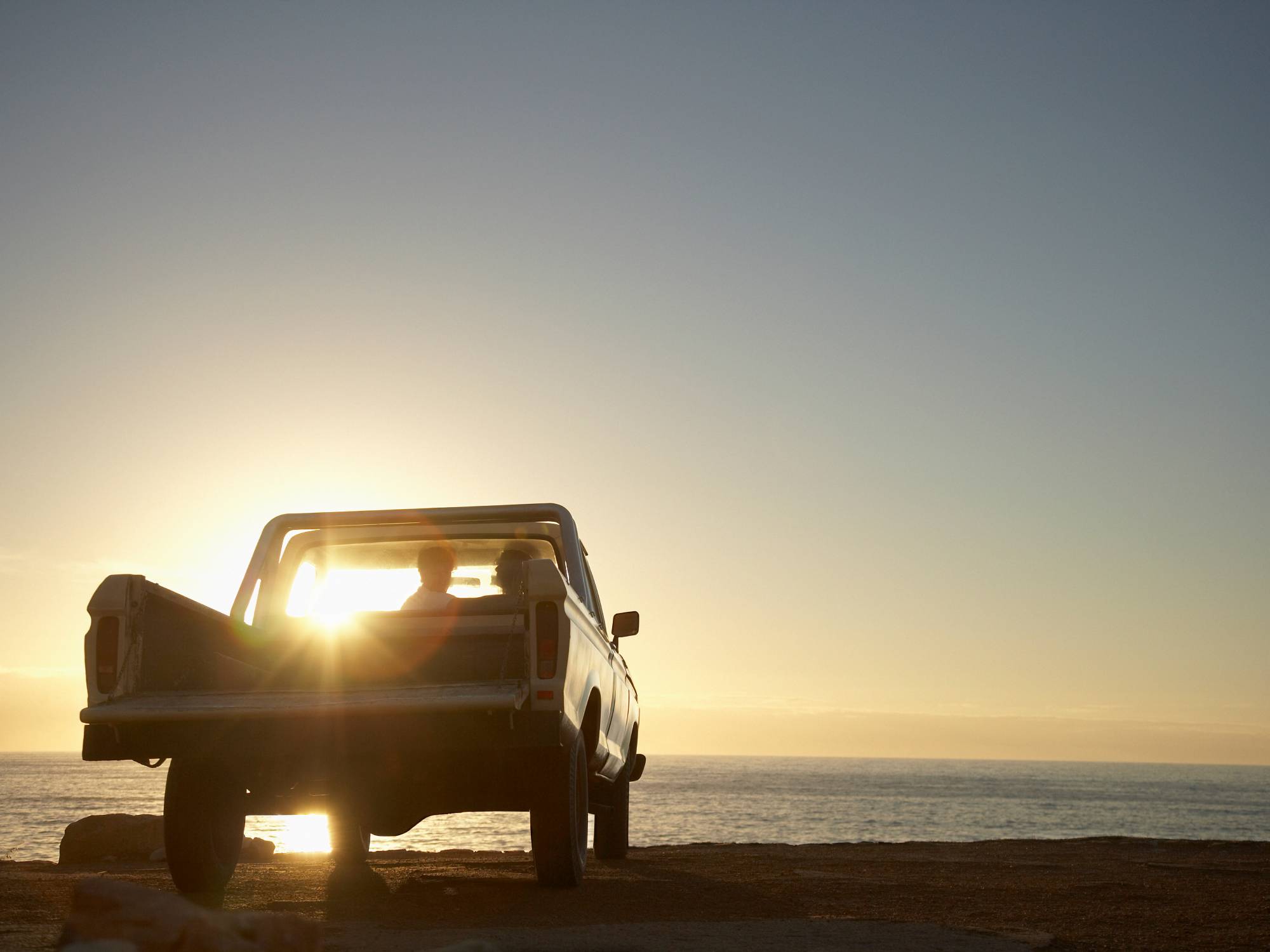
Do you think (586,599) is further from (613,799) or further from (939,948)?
(939,948)

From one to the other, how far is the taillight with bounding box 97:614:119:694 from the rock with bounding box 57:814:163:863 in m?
6.23

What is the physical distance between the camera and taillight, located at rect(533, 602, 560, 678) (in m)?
5.36

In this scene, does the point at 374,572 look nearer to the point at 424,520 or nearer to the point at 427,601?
the point at 424,520

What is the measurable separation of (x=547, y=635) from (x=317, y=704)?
1043 mm

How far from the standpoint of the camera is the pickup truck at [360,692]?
17.5 ft

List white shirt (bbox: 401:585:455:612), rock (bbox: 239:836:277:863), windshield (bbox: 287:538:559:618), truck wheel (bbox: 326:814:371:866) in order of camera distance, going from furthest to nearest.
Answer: rock (bbox: 239:836:277:863), truck wheel (bbox: 326:814:371:866), windshield (bbox: 287:538:559:618), white shirt (bbox: 401:585:455:612)

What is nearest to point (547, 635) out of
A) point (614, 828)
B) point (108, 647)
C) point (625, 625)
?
point (108, 647)

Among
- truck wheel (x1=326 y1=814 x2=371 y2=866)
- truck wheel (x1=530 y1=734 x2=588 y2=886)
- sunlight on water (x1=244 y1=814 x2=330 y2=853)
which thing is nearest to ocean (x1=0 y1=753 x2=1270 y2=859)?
sunlight on water (x1=244 y1=814 x2=330 y2=853)

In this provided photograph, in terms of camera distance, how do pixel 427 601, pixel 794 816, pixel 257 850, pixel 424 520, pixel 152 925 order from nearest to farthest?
pixel 152 925
pixel 427 601
pixel 424 520
pixel 257 850
pixel 794 816

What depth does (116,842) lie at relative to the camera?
1114 cm

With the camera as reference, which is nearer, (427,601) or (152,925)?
(152,925)

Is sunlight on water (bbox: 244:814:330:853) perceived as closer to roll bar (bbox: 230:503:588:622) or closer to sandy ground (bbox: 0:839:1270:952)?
sandy ground (bbox: 0:839:1270:952)

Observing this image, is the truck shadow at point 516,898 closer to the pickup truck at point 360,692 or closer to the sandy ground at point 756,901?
the sandy ground at point 756,901

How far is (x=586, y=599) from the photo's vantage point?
317 inches
